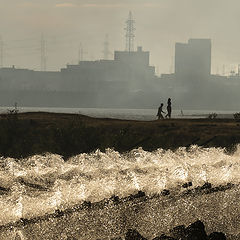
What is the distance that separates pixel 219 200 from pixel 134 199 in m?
3.76

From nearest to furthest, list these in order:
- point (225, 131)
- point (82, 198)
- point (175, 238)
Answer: point (175, 238)
point (82, 198)
point (225, 131)

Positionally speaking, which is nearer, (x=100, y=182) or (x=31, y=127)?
(x=100, y=182)

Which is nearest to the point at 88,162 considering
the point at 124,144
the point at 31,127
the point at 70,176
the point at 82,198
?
the point at 70,176

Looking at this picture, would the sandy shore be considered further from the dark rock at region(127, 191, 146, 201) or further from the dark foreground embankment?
the dark foreground embankment

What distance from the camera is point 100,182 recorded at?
21.9 meters

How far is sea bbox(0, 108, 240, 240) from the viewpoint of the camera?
17.8 metres

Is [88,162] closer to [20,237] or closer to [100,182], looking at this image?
[100,182]

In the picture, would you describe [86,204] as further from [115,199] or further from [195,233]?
[195,233]

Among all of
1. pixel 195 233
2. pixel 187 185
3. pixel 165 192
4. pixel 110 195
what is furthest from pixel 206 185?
pixel 195 233

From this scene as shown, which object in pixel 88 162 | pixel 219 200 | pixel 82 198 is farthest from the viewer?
pixel 88 162

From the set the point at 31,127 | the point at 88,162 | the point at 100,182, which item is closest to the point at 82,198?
the point at 100,182

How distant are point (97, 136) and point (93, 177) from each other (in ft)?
105

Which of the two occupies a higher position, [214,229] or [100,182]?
[100,182]

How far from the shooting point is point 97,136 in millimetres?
56406
